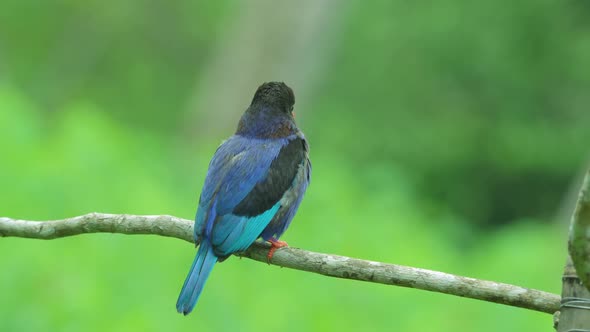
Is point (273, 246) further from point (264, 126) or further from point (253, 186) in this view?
point (264, 126)

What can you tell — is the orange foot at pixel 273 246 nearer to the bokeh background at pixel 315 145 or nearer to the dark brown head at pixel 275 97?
the dark brown head at pixel 275 97

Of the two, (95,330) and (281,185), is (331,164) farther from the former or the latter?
(281,185)

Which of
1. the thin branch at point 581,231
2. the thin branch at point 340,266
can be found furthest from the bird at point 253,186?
the thin branch at point 581,231

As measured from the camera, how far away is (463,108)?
19484 millimetres

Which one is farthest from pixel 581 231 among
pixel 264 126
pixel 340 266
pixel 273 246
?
pixel 264 126

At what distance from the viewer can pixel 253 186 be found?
186 inches

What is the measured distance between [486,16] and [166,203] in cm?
1142

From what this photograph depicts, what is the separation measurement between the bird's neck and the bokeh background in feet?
6.71

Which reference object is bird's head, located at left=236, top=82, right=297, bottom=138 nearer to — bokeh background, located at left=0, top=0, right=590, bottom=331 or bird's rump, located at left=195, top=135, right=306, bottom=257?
bird's rump, located at left=195, top=135, right=306, bottom=257

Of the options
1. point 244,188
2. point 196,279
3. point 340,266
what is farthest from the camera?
point 244,188

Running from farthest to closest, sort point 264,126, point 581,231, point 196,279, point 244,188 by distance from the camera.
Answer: point 264,126 → point 244,188 → point 196,279 → point 581,231

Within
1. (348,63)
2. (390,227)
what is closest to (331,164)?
(390,227)

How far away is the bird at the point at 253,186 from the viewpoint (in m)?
4.47

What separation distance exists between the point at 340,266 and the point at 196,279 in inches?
32.8
